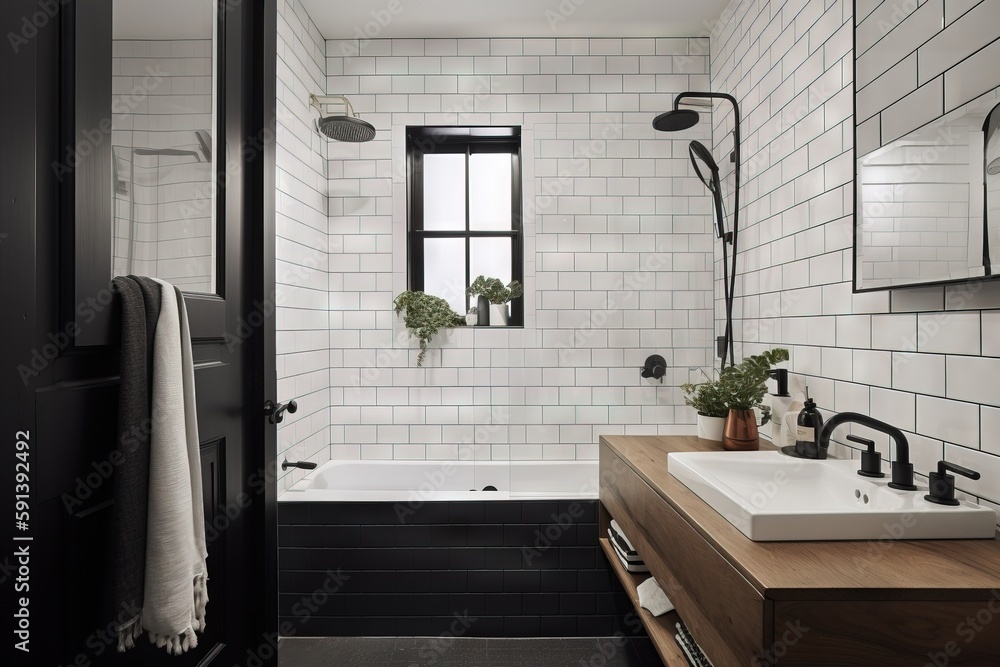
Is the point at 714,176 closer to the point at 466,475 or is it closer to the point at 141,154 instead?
the point at 466,475

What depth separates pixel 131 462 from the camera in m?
0.81

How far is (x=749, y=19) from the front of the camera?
2330mm

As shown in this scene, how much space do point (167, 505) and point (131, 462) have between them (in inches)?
3.6

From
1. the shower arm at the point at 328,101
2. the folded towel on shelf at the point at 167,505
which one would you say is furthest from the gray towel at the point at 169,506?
the shower arm at the point at 328,101

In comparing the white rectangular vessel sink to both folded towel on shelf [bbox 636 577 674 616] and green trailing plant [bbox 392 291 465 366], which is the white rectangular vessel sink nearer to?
folded towel on shelf [bbox 636 577 674 616]

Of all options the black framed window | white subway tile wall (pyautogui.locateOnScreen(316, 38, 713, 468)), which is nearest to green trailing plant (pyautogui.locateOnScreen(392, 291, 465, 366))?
white subway tile wall (pyautogui.locateOnScreen(316, 38, 713, 468))

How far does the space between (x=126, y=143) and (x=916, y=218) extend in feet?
5.80

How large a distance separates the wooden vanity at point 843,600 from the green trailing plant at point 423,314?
1.90m

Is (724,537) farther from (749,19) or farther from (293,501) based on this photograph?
(749,19)

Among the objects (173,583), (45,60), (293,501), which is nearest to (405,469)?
(293,501)

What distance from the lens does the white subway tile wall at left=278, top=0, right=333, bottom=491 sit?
227 cm

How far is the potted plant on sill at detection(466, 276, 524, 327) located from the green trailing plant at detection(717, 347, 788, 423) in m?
1.36

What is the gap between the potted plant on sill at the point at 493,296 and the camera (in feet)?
9.46

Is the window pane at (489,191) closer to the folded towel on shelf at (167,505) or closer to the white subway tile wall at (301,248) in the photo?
the white subway tile wall at (301,248)
